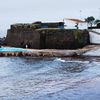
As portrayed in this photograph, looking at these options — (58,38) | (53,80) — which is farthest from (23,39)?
(53,80)

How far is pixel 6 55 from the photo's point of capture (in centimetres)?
5772

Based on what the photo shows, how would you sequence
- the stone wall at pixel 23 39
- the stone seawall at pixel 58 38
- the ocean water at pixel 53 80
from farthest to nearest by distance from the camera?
the stone wall at pixel 23 39
the stone seawall at pixel 58 38
the ocean water at pixel 53 80

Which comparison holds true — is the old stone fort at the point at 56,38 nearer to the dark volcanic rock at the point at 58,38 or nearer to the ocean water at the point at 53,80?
the dark volcanic rock at the point at 58,38

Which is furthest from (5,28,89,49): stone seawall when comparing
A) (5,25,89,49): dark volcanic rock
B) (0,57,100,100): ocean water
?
(0,57,100,100): ocean water

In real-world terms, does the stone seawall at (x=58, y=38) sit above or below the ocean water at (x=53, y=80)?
above

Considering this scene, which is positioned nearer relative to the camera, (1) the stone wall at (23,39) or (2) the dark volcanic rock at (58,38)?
(2) the dark volcanic rock at (58,38)

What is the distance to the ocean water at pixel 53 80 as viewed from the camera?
25344 mm

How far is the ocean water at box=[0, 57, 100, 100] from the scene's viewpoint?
25.3 m

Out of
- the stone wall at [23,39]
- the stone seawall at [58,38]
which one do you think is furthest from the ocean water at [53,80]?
the stone wall at [23,39]

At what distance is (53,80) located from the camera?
1272 inches

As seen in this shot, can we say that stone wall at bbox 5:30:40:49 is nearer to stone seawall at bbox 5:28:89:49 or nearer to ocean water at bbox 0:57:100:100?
stone seawall at bbox 5:28:89:49

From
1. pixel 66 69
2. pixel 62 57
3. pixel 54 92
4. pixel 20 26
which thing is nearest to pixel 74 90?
pixel 54 92

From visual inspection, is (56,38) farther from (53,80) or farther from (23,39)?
(53,80)

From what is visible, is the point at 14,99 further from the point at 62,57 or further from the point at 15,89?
the point at 62,57
